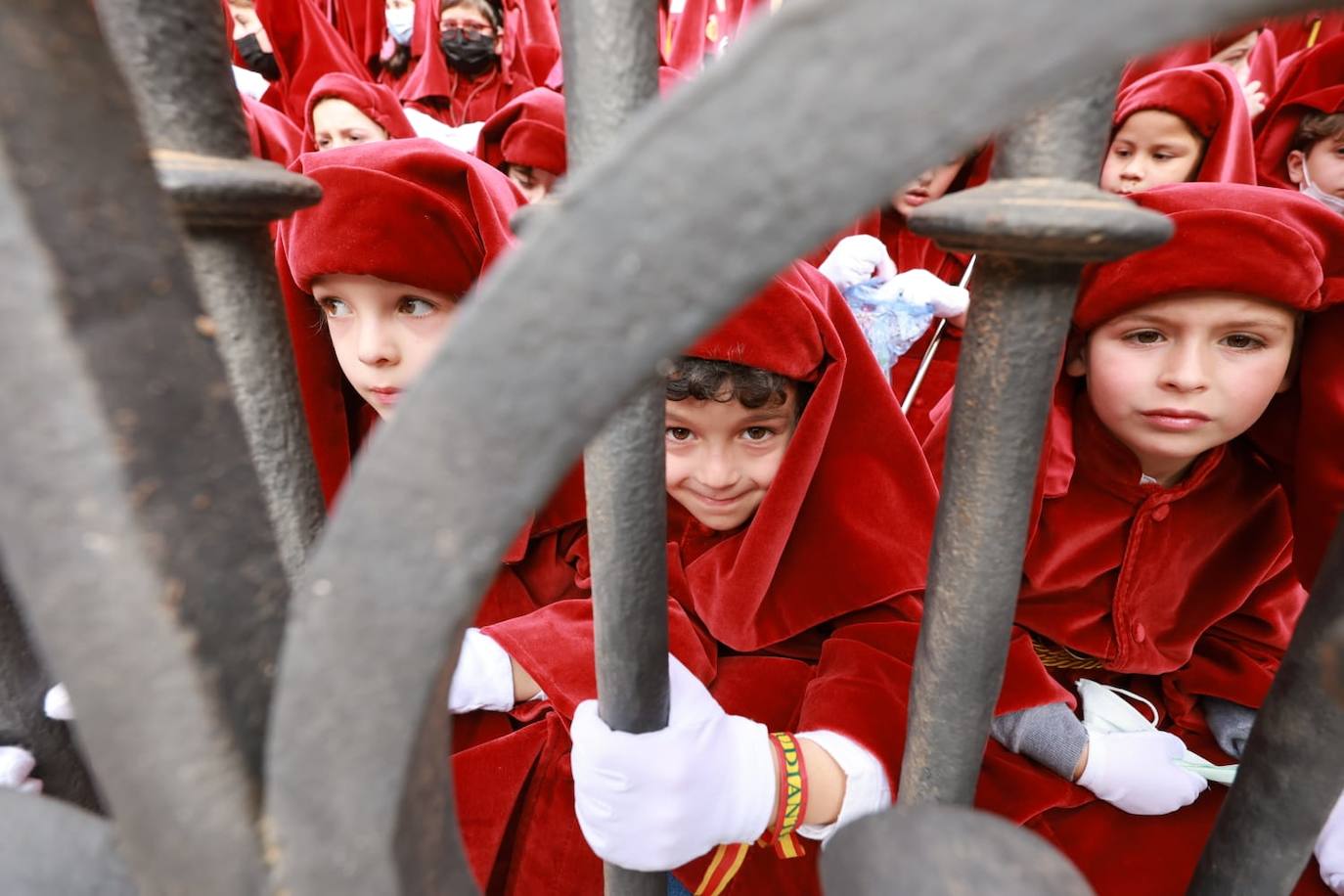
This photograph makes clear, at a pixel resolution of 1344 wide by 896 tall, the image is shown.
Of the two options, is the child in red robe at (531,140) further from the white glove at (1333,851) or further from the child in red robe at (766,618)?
the white glove at (1333,851)

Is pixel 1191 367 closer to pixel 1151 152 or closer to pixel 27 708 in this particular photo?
pixel 27 708

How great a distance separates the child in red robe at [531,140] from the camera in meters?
1.87

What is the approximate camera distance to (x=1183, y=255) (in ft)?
2.23

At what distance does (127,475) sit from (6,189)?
6cm

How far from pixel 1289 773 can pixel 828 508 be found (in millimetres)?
480

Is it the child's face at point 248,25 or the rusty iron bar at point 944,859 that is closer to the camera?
the rusty iron bar at point 944,859

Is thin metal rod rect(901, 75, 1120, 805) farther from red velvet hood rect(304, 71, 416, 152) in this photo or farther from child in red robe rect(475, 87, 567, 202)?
red velvet hood rect(304, 71, 416, 152)

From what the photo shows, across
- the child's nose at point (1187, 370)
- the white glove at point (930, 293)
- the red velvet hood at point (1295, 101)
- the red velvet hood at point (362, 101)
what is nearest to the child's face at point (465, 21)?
the red velvet hood at point (362, 101)

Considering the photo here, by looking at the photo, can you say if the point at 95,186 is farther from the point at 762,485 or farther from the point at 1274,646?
the point at 1274,646

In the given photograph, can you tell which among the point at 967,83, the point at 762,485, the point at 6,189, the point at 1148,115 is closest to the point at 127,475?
the point at 6,189

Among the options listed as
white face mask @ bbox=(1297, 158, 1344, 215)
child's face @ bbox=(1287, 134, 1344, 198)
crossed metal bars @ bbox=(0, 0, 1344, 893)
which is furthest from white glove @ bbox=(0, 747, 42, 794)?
child's face @ bbox=(1287, 134, 1344, 198)

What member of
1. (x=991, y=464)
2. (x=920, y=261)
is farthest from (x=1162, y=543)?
(x=920, y=261)

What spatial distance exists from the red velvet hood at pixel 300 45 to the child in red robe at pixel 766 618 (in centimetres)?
279

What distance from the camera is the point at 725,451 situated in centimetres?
80
